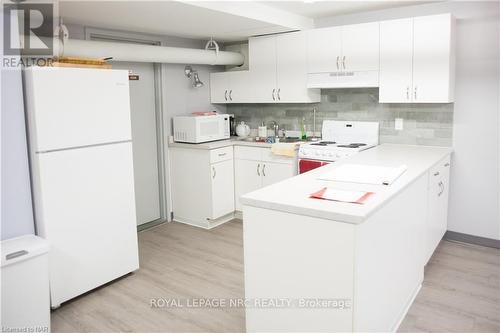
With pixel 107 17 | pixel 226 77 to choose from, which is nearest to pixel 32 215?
pixel 107 17

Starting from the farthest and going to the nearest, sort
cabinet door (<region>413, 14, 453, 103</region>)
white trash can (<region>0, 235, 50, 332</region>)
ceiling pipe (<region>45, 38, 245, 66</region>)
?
cabinet door (<region>413, 14, 453, 103</region>), ceiling pipe (<region>45, 38, 245, 66</region>), white trash can (<region>0, 235, 50, 332</region>)

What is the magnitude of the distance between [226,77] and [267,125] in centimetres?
77

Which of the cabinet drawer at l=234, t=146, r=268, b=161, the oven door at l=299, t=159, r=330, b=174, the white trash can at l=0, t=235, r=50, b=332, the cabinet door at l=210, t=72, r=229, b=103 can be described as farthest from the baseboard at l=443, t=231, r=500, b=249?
the white trash can at l=0, t=235, r=50, b=332

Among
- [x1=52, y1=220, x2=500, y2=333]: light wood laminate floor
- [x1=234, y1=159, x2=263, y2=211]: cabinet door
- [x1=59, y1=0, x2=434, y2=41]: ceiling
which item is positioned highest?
[x1=59, y1=0, x2=434, y2=41]: ceiling

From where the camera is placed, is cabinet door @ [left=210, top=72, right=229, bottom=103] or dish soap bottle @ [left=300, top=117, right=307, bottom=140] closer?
dish soap bottle @ [left=300, top=117, right=307, bottom=140]

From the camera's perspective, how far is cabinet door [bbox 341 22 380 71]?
4.01m

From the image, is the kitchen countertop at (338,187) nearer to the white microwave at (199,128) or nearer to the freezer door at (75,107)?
the freezer door at (75,107)

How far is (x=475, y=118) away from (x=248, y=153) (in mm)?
2261

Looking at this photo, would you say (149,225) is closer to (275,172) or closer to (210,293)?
(275,172)

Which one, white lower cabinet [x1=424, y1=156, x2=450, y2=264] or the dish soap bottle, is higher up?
the dish soap bottle

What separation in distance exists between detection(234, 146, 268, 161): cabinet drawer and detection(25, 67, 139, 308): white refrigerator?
1633 mm

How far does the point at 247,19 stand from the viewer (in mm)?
3857

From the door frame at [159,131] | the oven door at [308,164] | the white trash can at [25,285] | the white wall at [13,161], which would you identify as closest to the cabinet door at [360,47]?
the oven door at [308,164]

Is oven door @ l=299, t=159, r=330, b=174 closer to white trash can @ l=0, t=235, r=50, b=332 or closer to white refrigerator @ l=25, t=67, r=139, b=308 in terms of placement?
white refrigerator @ l=25, t=67, r=139, b=308
